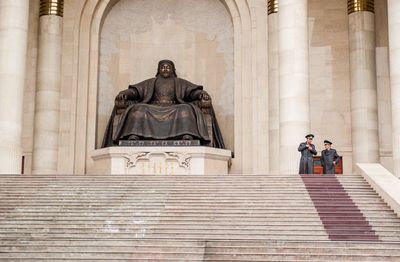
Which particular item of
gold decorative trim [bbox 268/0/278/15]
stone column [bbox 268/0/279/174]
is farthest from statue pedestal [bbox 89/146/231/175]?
gold decorative trim [bbox 268/0/278/15]

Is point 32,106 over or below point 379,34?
below

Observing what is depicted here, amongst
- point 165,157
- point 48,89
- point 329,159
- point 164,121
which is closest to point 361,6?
point 329,159

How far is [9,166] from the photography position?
68.0 feet

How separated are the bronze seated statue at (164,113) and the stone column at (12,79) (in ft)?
14.8

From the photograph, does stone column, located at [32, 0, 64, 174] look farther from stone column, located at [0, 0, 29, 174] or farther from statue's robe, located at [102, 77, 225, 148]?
stone column, located at [0, 0, 29, 174]

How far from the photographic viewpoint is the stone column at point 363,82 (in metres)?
25.0

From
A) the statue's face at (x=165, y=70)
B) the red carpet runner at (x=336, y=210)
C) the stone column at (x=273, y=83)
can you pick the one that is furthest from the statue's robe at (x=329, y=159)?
the statue's face at (x=165, y=70)

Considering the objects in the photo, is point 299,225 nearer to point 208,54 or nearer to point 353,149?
point 353,149

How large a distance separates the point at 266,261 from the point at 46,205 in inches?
231

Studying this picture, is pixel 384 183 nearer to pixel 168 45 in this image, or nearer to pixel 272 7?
pixel 272 7

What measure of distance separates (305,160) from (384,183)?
11.2ft

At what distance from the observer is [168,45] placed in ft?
93.4

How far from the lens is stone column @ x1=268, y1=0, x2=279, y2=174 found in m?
25.2

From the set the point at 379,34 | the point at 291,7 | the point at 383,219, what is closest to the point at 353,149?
the point at 379,34
